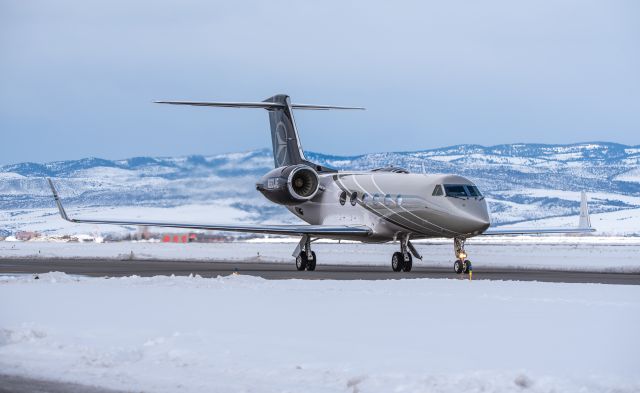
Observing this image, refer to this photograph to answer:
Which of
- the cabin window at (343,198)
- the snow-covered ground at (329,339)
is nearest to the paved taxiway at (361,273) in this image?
the cabin window at (343,198)

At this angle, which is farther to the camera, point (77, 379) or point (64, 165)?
point (64, 165)

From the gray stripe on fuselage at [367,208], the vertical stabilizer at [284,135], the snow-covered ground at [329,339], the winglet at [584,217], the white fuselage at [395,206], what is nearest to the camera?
the snow-covered ground at [329,339]

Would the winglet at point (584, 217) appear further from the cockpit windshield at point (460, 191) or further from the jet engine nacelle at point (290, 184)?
the jet engine nacelle at point (290, 184)

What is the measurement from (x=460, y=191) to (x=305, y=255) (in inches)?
275

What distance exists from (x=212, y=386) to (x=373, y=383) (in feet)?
5.85

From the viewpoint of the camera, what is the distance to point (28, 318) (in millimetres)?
17359

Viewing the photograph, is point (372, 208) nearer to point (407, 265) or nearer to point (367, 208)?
point (367, 208)

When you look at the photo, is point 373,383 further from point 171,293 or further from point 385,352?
point 171,293

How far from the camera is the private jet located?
36.2 m

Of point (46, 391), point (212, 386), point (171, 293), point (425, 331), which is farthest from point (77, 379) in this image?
point (171, 293)

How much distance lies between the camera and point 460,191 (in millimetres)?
36281

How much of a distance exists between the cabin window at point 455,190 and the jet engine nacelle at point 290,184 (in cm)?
742

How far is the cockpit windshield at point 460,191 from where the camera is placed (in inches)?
1426

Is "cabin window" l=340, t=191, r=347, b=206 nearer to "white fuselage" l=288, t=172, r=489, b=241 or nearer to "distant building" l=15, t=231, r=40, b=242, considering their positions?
"white fuselage" l=288, t=172, r=489, b=241
